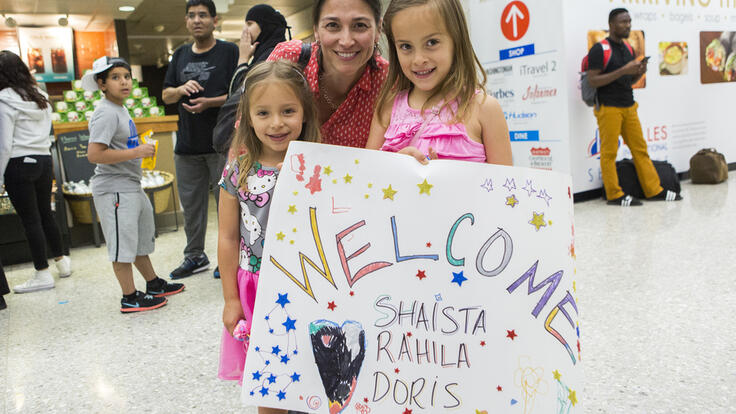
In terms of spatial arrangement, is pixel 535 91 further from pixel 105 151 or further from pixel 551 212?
pixel 551 212

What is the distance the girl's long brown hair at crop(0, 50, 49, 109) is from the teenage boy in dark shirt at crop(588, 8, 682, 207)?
13.8ft

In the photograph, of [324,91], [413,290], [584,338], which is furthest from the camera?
→ [584,338]

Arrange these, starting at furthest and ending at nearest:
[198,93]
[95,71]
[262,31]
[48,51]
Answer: [48,51] → [198,93] → [95,71] → [262,31]

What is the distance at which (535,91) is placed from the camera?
4926 mm

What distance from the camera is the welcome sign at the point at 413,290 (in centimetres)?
98

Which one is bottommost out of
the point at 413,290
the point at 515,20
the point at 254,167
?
the point at 413,290

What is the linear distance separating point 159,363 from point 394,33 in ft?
5.49

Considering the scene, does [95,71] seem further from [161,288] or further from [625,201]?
[625,201]

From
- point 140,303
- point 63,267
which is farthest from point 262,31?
point 63,267

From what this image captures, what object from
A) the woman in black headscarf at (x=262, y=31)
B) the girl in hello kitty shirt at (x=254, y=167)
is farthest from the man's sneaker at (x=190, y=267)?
the girl in hello kitty shirt at (x=254, y=167)

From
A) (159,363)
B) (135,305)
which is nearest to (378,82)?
(159,363)

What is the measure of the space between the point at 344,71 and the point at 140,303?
82.7 inches

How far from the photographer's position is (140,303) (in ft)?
9.28

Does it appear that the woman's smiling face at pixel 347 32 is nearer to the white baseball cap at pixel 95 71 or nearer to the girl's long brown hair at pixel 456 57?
the girl's long brown hair at pixel 456 57
